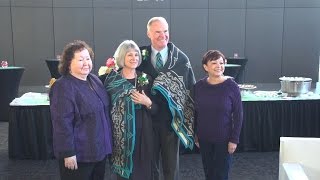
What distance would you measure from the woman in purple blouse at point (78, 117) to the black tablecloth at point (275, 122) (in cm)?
223

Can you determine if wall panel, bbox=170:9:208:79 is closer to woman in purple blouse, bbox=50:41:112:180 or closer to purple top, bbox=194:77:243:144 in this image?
purple top, bbox=194:77:243:144

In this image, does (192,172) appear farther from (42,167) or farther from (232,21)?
(232,21)

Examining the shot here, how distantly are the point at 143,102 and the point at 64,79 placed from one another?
466 millimetres

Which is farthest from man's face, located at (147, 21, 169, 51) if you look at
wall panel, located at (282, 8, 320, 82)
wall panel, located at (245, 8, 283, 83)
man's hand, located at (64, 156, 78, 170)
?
wall panel, located at (282, 8, 320, 82)

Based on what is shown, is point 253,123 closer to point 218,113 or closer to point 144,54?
point 218,113

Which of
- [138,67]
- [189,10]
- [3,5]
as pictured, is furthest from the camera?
[189,10]

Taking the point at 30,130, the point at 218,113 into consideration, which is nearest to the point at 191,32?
the point at 30,130

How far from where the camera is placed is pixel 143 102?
214 cm

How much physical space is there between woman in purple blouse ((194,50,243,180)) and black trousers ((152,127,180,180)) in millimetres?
202

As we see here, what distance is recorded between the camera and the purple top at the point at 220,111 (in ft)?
7.67

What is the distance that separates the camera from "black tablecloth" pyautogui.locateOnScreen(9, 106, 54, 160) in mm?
3596

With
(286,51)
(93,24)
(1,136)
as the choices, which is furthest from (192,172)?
(286,51)

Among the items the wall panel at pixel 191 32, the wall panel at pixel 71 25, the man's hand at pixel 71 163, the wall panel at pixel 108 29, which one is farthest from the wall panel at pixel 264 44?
the man's hand at pixel 71 163

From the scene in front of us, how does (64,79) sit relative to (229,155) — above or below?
above
